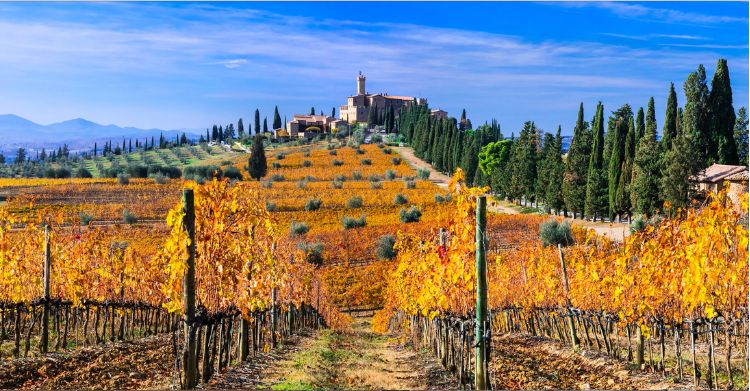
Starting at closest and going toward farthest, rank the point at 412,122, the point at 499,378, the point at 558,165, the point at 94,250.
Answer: the point at 499,378, the point at 94,250, the point at 558,165, the point at 412,122

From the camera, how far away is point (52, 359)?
36.5ft

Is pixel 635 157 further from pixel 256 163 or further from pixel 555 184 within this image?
pixel 256 163

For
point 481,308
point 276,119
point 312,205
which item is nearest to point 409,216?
point 312,205

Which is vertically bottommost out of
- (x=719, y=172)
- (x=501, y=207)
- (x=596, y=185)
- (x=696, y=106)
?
(x=501, y=207)

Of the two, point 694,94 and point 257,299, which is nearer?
point 257,299

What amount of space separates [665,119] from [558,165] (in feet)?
29.2

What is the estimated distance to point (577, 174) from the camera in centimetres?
4822

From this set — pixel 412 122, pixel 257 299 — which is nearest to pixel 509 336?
pixel 257 299

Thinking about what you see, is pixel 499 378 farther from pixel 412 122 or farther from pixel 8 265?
pixel 412 122

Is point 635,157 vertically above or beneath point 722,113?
beneath

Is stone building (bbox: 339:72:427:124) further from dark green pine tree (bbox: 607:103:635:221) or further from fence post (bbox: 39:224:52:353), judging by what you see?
fence post (bbox: 39:224:52:353)

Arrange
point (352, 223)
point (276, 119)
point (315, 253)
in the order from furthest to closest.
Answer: point (276, 119)
point (352, 223)
point (315, 253)

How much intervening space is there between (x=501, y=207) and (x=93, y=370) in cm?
5165

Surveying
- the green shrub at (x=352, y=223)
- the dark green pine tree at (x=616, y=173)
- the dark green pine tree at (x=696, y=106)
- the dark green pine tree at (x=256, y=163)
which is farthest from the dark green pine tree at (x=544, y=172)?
the dark green pine tree at (x=256, y=163)
